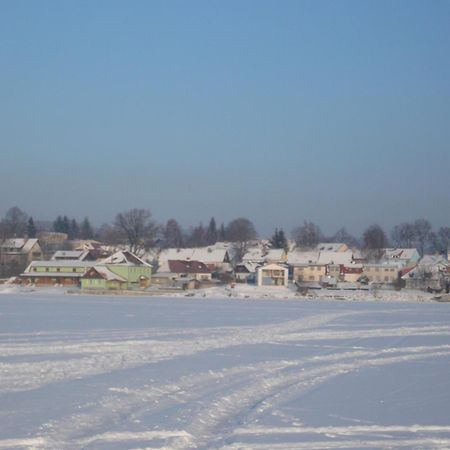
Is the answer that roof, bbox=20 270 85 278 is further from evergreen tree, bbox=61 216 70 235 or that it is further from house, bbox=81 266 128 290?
evergreen tree, bbox=61 216 70 235

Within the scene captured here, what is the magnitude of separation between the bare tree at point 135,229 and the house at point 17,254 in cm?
1162

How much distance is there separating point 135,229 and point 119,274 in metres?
27.1

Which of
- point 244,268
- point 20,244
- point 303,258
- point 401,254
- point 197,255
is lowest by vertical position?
point 244,268

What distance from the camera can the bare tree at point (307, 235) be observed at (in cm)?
13125

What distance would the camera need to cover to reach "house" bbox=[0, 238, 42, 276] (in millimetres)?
83812

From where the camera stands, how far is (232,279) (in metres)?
81.6

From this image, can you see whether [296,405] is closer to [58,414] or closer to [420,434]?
[420,434]

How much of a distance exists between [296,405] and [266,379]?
2610 millimetres

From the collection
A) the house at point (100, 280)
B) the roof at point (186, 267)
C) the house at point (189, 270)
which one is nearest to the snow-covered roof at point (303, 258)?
the house at point (189, 270)

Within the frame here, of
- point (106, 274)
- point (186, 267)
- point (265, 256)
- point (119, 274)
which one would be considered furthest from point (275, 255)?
point (106, 274)

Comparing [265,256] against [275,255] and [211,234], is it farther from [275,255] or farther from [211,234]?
[211,234]

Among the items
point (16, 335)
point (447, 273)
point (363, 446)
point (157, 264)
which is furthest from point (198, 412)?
point (157, 264)

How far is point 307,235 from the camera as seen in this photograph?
134 m

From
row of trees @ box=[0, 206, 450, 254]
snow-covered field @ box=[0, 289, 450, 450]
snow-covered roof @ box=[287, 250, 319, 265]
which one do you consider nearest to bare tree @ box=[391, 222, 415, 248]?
row of trees @ box=[0, 206, 450, 254]
